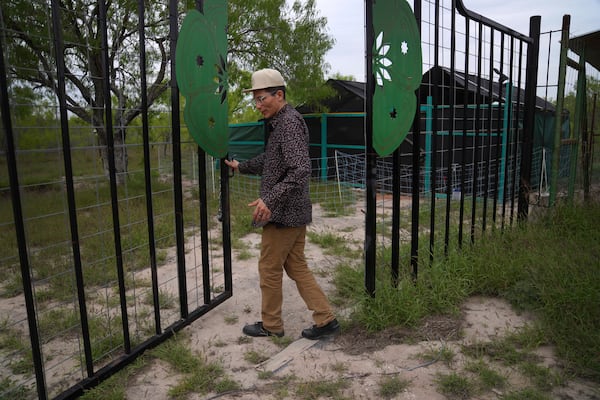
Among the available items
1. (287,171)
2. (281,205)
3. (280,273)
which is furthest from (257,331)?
(287,171)

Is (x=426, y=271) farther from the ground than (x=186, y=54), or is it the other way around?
(x=186, y=54)

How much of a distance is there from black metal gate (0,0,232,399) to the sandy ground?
0.23 meters

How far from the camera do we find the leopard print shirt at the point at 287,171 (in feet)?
9.02

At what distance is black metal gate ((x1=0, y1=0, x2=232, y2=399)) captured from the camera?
7.22ft

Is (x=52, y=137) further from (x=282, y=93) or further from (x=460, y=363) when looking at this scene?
(x=460, y=363)

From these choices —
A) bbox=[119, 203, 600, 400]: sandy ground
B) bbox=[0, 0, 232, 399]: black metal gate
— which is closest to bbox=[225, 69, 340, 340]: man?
bbox=[119, 203, 600, 400]: sandy ground

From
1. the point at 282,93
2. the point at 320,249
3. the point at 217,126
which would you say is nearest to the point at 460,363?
the point at 282,93

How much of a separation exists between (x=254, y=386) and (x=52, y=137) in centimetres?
167

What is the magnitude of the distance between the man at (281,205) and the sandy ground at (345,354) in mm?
179

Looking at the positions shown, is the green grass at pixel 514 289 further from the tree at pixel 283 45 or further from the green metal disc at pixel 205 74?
the tree at pixel 283 45

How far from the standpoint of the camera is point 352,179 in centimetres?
1036

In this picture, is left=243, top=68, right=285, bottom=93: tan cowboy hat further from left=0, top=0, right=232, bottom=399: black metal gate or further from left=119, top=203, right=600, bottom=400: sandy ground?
left=119, top=203, right=600, bottom=400: sandy ground

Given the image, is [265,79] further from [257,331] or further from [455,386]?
[455,386]

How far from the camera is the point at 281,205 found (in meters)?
2.88
